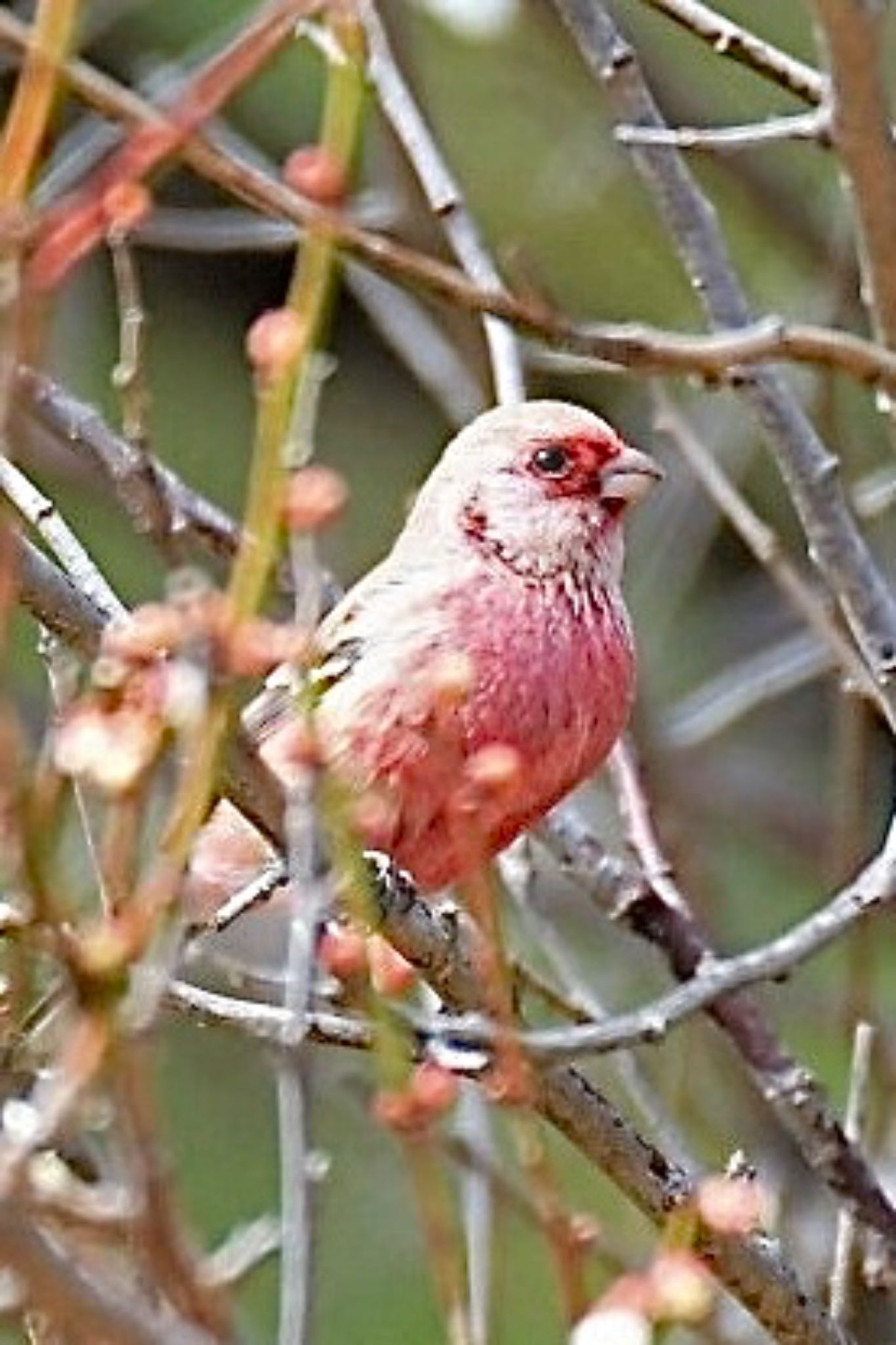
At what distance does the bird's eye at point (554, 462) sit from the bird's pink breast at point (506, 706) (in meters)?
0.26

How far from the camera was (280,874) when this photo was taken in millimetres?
3486

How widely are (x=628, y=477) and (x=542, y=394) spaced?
2.44m

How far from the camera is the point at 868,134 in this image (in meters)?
3.65

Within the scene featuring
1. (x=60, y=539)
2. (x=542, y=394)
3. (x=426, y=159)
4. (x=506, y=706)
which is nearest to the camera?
(x=60, y=539)

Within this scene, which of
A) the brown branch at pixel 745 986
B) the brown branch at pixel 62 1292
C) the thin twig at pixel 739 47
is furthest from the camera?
the thin twig at pixel 739 47

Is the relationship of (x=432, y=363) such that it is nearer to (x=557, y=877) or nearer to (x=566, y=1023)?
(x=557, y=877)

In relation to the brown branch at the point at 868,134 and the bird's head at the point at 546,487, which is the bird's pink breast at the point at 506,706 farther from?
the brown branch at the point at 868,134

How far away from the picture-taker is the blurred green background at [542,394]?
6.72 m

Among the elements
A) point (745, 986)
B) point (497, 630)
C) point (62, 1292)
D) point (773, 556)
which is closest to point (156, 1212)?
point (62, 1292)

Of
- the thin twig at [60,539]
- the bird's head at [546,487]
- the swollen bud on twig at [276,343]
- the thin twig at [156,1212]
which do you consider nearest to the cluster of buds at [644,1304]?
the thin twig at [156,1212]

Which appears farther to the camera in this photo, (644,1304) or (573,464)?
(573,464)

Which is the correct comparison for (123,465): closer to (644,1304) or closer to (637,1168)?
(637,1168)

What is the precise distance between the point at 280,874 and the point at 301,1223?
0.36 meters

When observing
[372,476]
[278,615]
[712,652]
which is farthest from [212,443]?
[278,615]
